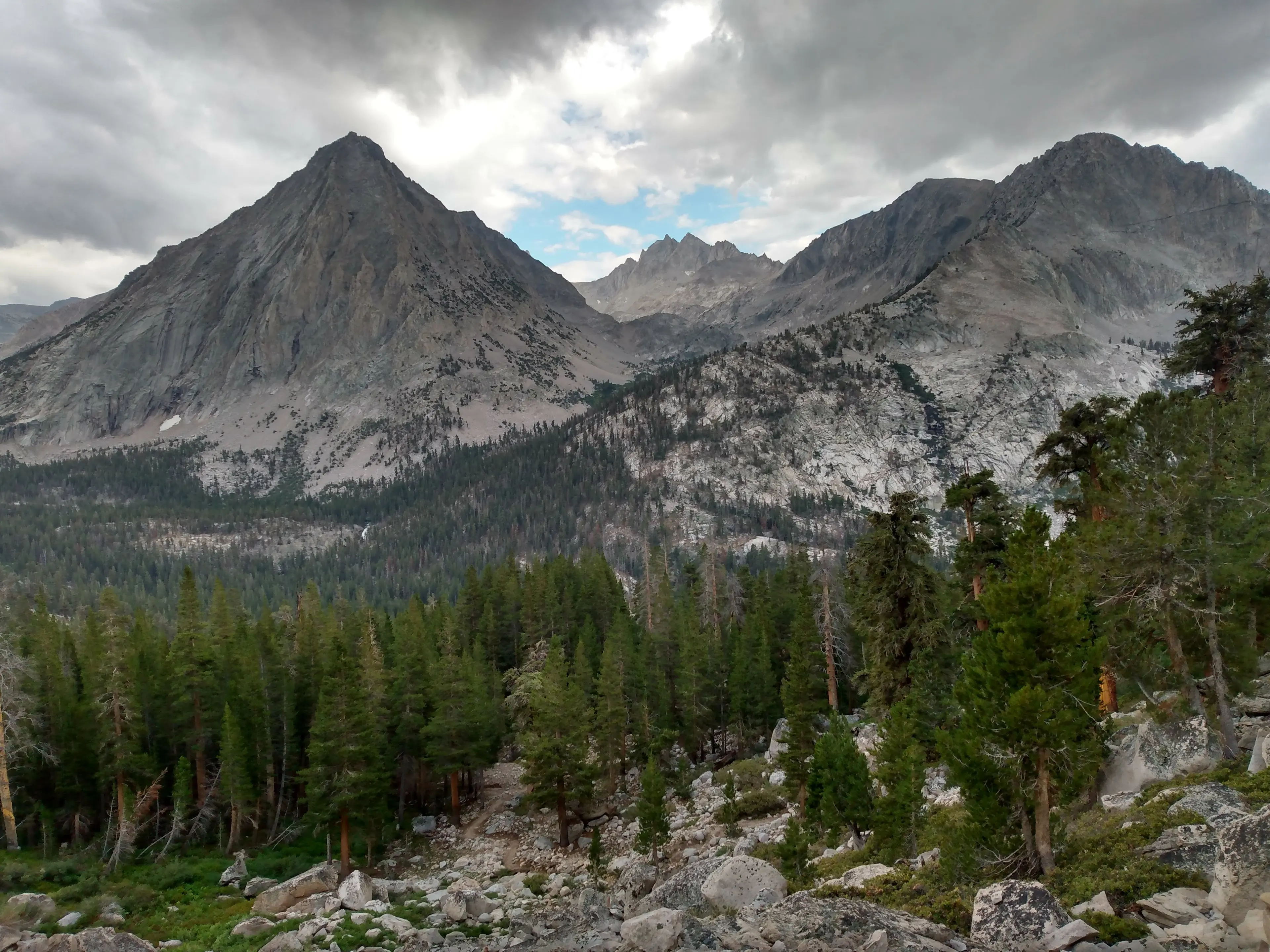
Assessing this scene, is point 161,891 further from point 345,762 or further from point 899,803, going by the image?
point 899,803

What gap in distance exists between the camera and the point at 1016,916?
1280cm

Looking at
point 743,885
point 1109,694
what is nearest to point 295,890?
point 743,885

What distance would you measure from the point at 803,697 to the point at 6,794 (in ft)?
127

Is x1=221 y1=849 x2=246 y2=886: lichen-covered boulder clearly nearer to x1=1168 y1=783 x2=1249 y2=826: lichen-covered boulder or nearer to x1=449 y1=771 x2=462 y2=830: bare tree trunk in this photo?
x1=449 y1=771 x2=462 y2=830: bare tree trunk

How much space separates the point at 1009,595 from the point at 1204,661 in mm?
11501

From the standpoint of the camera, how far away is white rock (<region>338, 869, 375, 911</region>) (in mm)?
29438

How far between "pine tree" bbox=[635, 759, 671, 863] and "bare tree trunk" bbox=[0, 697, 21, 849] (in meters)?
29.5

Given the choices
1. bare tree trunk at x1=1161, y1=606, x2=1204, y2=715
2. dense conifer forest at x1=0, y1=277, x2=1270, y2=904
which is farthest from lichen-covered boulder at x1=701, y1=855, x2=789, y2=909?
bare tree trunk at x1=1161, y1=606, x2=1204, y2=715

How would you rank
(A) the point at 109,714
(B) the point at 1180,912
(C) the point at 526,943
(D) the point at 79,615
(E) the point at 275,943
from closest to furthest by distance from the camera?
(B) the point at 1180,912
(C) the point at 526,943
(E) the point at 275,943
(A) the point at 109,714
(D) the point at 79,615

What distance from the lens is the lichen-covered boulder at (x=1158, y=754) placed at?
19.7 meters

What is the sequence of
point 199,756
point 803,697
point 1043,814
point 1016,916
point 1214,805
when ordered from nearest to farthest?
1. point 1016,916
2. point 1214,805
3. point 1043,814
4. point 803,697
5. point 199,756

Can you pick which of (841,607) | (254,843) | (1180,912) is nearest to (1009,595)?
(1180,912)

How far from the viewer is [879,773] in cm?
2539

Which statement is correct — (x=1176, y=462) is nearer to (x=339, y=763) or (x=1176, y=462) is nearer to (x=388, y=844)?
(x=339, y=763)
